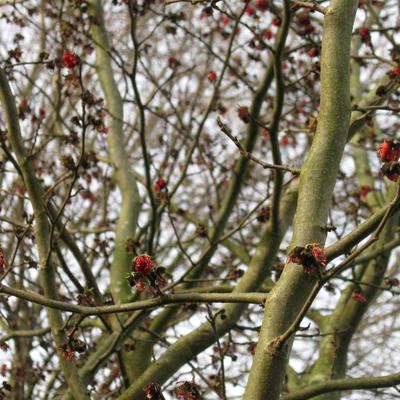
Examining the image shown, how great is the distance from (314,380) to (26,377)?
278 cm

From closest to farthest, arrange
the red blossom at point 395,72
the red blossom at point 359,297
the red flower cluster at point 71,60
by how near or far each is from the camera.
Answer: the red flower cluster at point 71,60 < the red blossom at point 395,72 < the red blossom at point 359,297

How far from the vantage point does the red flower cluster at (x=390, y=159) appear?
192 centimetres

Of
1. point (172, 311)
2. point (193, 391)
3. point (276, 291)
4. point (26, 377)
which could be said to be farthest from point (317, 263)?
point (26, 377)

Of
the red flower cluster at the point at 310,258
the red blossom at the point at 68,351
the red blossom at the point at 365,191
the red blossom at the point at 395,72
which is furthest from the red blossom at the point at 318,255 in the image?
the red blossom at the point at 365,191

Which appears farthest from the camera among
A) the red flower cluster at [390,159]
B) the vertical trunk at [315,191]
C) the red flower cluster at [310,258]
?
the vertical trunk at [315,191]

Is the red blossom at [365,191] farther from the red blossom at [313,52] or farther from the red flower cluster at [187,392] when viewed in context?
the red flower cluster at [187,392]

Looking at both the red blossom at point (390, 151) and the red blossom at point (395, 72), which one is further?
the red blossom at point (395, 72)

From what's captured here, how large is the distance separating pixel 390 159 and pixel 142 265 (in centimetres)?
92

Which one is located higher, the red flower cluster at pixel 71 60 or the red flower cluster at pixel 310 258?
the red flower cluster at pixel 71 60

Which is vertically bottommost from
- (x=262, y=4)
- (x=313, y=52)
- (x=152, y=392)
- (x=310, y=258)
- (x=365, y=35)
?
(x=152, y=392)

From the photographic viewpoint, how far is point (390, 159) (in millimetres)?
1958

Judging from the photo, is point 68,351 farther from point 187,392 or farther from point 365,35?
point 365,35

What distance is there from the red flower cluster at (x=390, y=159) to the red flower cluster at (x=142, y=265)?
876mm

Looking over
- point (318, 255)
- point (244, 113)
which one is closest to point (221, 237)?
point (244, 113)
